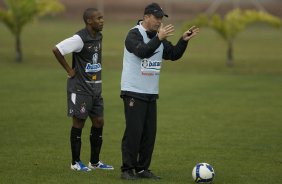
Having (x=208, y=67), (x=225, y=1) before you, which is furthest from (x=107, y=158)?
(x=225, y=1)

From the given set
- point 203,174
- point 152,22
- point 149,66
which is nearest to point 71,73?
point 149,66

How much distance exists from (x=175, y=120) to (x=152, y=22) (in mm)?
6958

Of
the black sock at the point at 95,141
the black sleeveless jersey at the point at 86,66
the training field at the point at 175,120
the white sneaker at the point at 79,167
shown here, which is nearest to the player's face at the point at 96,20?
the black sleeveless jersey at the point at 86,66

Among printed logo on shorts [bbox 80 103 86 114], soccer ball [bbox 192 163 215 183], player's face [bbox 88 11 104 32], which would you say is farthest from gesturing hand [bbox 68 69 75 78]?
soccer ball [bbox 192 163 215 183]

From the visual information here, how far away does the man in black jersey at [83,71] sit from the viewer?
10.5 meters

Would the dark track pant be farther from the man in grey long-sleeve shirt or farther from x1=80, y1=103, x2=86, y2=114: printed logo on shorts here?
x1=80, y1=103, x2=86, y2=114: printed logo on shorts

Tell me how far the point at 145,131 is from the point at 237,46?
25777 millimetres

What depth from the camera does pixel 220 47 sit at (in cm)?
3534

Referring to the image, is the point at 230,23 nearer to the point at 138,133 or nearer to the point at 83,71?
the point at 83,71

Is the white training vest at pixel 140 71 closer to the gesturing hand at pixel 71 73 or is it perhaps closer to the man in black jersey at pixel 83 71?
the man in black jersey at pixel 83 71

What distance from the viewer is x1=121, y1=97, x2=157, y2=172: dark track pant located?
396 inches

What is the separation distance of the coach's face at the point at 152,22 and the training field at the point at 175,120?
2.05m

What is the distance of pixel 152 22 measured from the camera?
9.87 m

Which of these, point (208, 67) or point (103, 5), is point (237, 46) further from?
point (103, 5)
